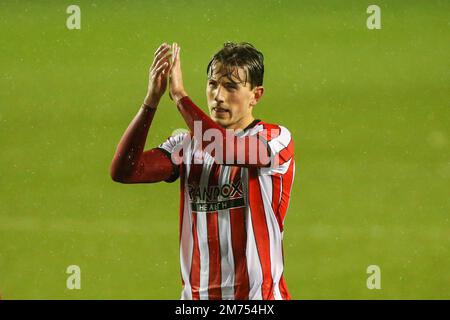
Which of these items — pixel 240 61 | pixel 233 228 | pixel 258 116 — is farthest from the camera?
pixel 258 116

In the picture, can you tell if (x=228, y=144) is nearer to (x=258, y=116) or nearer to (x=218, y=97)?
(x=218, y=97)

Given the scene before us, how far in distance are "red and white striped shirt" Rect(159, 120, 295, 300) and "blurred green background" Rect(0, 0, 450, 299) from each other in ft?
7.61

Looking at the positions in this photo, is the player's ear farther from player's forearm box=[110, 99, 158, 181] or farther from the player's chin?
player's forearm box=[110, 99, 158, 181]

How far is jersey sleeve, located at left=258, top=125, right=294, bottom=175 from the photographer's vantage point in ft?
7.97

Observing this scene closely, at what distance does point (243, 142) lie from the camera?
232 cm

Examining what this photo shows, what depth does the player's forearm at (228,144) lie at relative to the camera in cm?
225

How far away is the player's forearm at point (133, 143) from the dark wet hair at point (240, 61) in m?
0.27

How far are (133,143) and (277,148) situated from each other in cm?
44

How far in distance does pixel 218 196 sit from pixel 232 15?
13.1 ft

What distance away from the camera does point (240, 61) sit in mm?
2496

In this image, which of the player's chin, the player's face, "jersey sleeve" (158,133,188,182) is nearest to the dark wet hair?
the player's face

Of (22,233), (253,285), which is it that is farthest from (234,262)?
(22,233)

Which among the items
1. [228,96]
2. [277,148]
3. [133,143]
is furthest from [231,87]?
[133,143]

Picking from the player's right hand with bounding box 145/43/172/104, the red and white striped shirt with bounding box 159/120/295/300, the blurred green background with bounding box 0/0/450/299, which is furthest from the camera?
the blurred green background with bounding box 0/0/450/299
